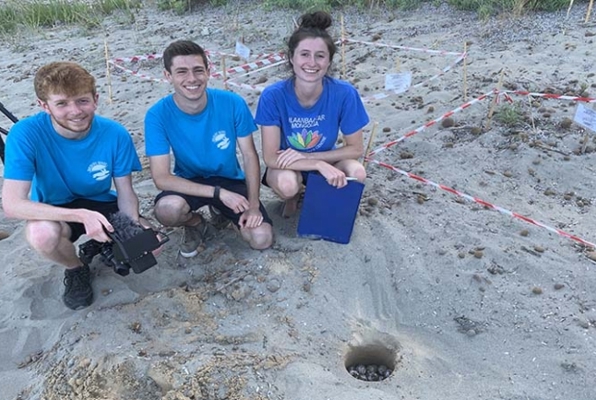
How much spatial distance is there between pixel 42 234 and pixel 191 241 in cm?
82

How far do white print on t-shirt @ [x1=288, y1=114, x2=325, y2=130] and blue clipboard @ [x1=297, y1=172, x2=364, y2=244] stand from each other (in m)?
0.27

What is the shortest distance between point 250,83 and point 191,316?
3301 mm

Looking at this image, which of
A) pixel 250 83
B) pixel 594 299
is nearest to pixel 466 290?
pixel 594 299

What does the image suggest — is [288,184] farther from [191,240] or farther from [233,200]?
[191,240]

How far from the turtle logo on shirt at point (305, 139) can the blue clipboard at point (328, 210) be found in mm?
198

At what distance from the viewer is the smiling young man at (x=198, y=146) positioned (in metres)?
2.79

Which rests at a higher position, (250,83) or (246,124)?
(246,124)

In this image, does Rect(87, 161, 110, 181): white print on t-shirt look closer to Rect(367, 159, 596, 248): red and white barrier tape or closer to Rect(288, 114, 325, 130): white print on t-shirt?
Rect(288, 114, 325, 130): white print on t-shirt

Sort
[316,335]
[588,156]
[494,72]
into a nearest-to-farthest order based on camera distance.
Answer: [316,335] → [588,156] → [494,72]

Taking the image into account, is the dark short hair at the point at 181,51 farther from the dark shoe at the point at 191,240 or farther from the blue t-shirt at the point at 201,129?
the dark shoe at the point at 191,240

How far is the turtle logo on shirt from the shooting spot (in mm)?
3057

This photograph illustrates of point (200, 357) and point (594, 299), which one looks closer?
point (200, 357)

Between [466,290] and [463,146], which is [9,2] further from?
[466,290]

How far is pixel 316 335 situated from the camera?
2.66 metres
